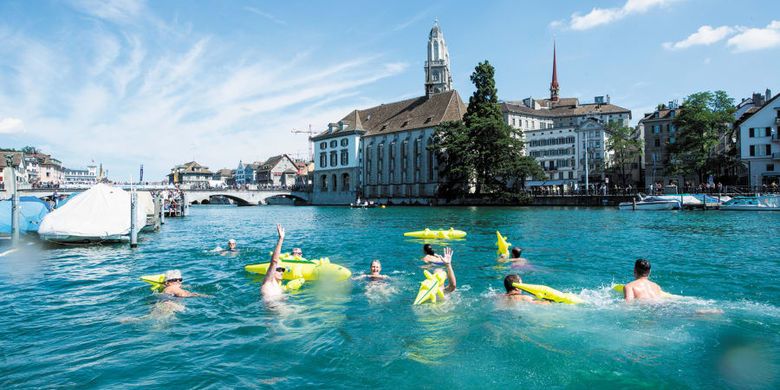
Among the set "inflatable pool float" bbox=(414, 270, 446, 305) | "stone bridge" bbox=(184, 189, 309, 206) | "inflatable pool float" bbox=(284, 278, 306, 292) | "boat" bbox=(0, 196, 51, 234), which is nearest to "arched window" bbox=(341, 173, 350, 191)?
"stone bridge" bbox=(184, 189, 309, 206)

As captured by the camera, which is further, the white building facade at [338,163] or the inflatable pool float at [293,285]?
the white building facade at [338,163]

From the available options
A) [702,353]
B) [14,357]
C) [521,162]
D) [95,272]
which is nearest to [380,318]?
[702,353]

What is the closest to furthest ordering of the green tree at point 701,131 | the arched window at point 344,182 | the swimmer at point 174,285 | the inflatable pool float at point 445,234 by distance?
the swimmer at point 174,285, the inflatable pool float at point 445,234, the green tree at point 701,131, the arched window at point 344,182

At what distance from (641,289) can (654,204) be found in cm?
4846

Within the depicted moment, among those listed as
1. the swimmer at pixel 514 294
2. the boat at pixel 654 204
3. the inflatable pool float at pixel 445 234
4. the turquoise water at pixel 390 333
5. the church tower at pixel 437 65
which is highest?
the church tower at pixel 437 65

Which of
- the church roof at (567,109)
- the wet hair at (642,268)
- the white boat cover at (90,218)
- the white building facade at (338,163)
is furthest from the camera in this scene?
the church roof at (567,109)

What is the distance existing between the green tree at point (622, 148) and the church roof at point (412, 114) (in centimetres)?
2628

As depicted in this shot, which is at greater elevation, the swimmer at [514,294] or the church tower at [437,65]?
the church tower at [437,65]

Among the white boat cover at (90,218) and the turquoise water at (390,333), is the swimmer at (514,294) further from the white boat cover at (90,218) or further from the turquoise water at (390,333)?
the white boat cover at (90,218)

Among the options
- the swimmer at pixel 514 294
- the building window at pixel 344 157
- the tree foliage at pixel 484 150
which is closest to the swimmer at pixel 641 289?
the swimmer at pixel 514 294

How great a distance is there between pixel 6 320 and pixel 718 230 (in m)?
32.9

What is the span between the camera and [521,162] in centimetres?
6869

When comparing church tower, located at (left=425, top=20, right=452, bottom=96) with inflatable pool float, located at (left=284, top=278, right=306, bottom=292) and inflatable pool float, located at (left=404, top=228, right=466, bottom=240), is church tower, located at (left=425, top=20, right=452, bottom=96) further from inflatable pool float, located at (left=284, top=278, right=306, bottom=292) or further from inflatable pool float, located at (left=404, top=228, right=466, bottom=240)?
inflatable pool float, located at (left=284, top=278, right=306, bottom=292)

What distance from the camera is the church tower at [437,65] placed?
368 ft
